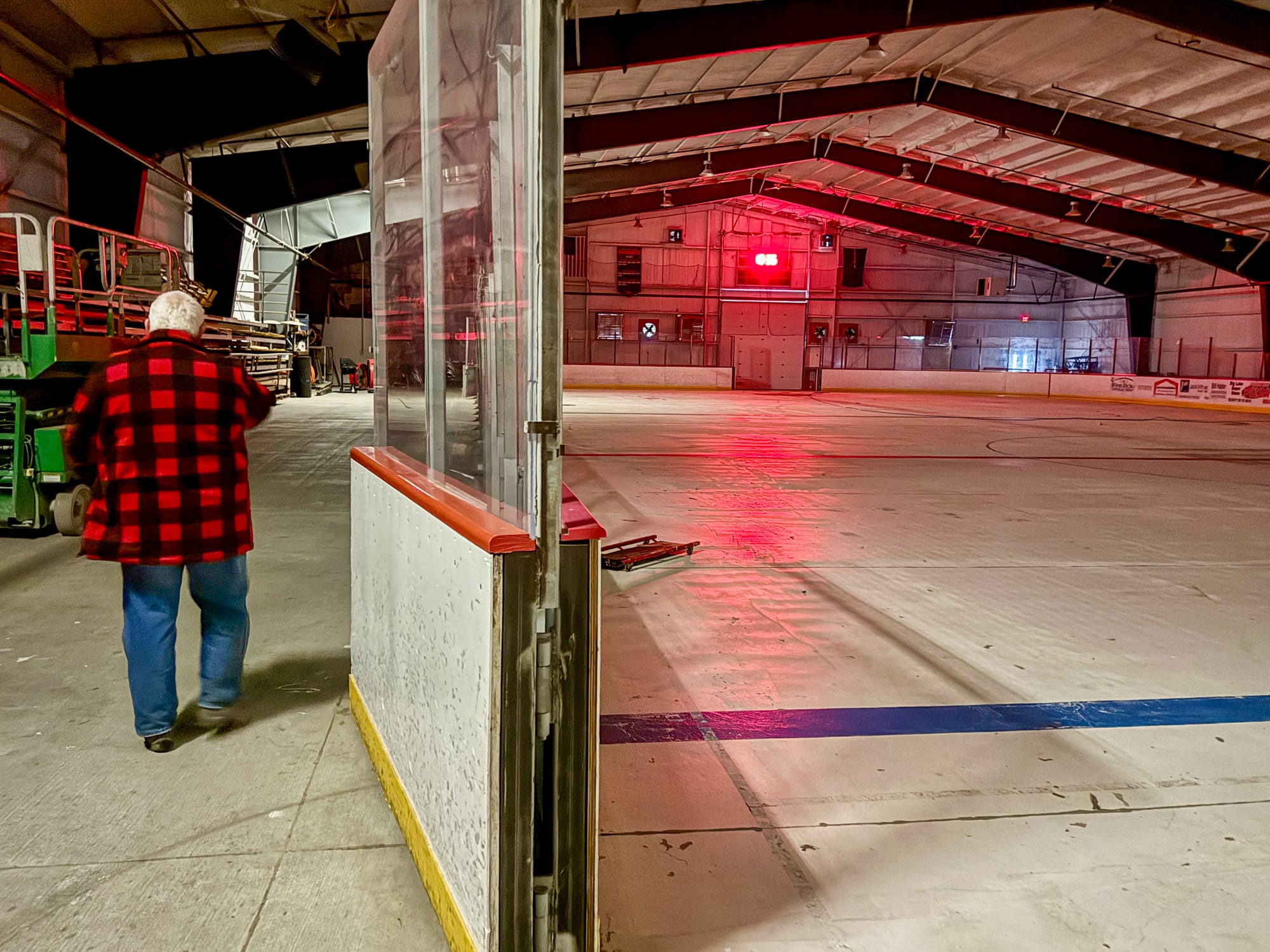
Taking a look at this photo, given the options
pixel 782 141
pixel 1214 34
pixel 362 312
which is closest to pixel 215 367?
pixel 1214 34

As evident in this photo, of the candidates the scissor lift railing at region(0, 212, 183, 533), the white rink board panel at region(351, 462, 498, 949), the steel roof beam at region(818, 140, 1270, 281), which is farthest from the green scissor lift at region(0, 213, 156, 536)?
the steel roof beam at region(818, 140, 1270, 281)

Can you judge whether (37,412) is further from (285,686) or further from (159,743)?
(159,743)

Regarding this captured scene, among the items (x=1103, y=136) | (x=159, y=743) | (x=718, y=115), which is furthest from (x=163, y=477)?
(x=1103, y=136)

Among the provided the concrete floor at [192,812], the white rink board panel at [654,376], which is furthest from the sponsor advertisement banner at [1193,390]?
the concrete floor at [192,812]

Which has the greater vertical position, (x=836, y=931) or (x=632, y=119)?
(x=632, y=119)

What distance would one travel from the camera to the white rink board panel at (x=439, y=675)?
174cm

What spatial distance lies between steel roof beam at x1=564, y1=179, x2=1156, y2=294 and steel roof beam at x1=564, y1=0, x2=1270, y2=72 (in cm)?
1733

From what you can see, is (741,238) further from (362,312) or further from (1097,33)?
(1097,33)

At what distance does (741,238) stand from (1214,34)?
2348 centimetres

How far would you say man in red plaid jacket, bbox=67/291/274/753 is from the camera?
2785 millimetres

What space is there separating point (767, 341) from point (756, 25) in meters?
22.3

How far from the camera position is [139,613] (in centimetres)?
288

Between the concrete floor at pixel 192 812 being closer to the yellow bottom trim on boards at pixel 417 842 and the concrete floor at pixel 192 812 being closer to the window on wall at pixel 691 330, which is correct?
the yellow bottom trim on boards at pixel 417 842

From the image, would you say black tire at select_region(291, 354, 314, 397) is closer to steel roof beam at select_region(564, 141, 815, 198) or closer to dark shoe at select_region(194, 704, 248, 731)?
steel roof beam at select_region(564, 141, 815, 198)
